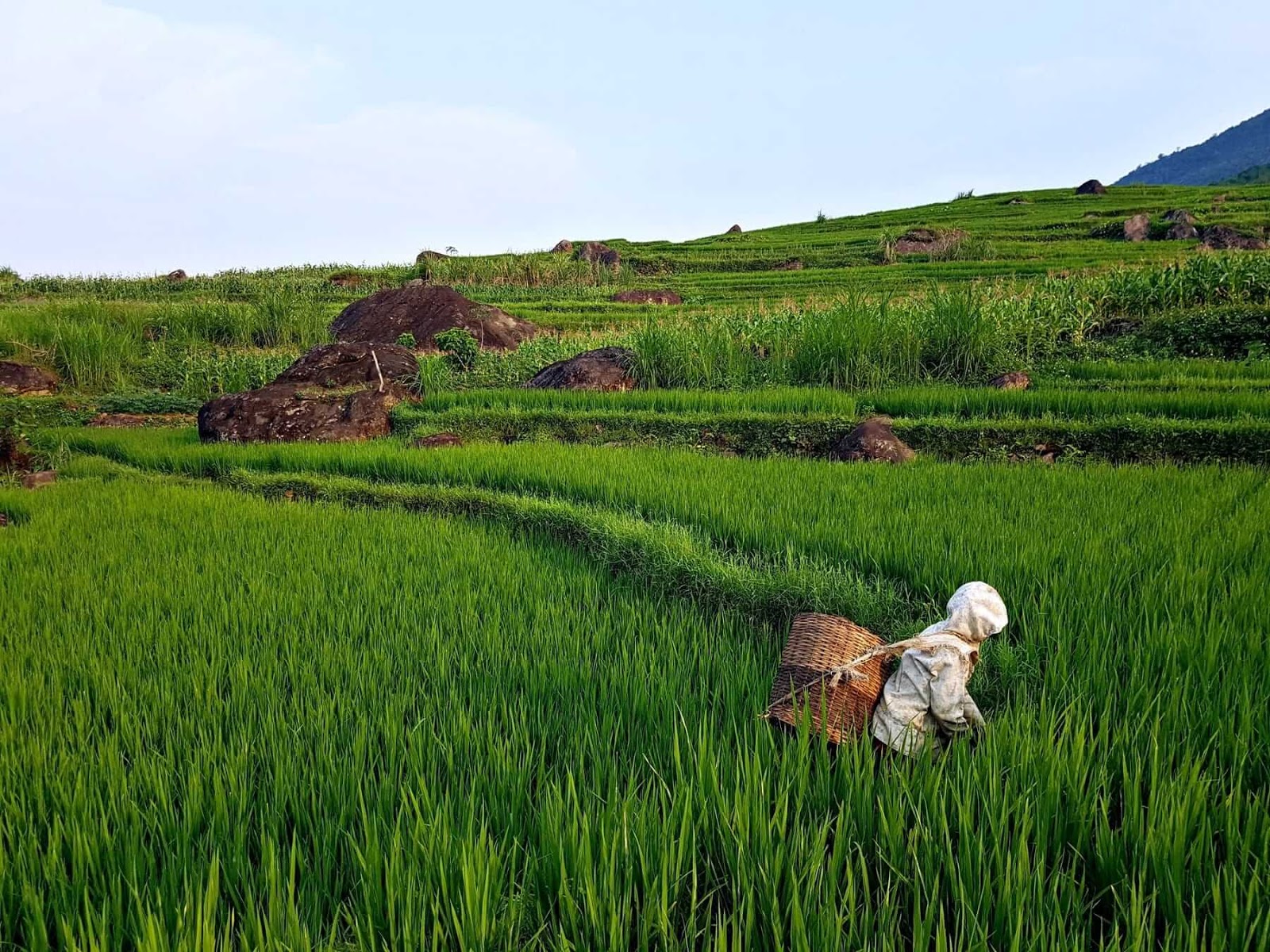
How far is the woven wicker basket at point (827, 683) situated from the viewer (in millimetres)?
2146

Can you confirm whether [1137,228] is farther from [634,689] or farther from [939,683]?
[634,689]

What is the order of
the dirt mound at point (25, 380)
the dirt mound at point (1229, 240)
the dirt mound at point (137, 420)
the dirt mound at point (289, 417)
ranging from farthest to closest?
the dirt mound at point (1229, 240)
the dirt mound at point (25, 380)
the dirt mound at point (137, 420)
the dirt mound at point (289, 417)

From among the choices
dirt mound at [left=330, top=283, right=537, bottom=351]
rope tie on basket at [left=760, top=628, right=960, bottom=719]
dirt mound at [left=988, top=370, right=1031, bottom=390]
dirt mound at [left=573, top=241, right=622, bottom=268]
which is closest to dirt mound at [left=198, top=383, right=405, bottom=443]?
dirt mound at [left=330, top=283, right=537, bottom=351]

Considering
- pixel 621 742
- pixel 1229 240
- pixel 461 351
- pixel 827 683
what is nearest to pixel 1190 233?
pixel 1229 240

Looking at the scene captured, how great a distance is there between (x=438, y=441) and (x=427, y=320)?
872cm

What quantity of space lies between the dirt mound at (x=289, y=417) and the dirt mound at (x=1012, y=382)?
7.23 m

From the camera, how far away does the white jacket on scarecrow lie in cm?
208

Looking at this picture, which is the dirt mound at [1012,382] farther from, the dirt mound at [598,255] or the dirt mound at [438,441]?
the dirt mound at [598,255]

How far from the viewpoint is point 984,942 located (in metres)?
1.27

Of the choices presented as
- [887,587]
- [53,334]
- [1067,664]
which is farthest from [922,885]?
[53,334]

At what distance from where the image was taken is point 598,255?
1298 inches

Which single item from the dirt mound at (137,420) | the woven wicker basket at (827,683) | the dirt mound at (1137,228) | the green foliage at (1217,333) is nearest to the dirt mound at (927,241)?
the dirt mound at (1137,228)

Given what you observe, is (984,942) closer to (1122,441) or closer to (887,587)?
(887,587)

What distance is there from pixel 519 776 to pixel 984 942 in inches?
42.7
